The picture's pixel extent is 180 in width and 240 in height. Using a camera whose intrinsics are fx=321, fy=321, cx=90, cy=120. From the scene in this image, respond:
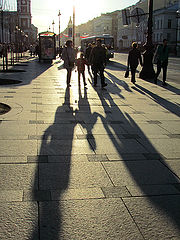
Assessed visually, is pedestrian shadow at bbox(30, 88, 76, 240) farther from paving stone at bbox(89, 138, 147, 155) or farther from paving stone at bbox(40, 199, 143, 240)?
paving stone at bbox(89, 138, 147, 155)

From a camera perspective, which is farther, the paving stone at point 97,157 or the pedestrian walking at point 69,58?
the pedestrian walking at point 69,58

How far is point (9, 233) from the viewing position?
8.50 ft

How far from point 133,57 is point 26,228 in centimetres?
1159

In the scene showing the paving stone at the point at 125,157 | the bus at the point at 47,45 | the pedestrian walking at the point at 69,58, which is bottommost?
the paving stone at the point at 125,157

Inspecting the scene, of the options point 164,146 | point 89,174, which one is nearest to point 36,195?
point 89,174

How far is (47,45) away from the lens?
2939cm

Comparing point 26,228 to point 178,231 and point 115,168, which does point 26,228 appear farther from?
point 115,168

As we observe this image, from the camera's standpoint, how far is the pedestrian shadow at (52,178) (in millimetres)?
2719

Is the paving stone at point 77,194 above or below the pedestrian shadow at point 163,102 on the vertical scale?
below

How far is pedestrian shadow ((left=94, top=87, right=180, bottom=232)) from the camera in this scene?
3.12 metres

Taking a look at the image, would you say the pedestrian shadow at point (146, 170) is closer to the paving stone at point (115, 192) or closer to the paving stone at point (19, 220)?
the paving stone at point (115, 192)

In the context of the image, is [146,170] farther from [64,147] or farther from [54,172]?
[64,147]

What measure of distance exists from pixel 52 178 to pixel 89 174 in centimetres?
45

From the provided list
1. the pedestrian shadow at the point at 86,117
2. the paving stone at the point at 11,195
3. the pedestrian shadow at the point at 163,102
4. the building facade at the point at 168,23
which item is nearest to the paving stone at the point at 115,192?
the paving stone at the point at 11,195
